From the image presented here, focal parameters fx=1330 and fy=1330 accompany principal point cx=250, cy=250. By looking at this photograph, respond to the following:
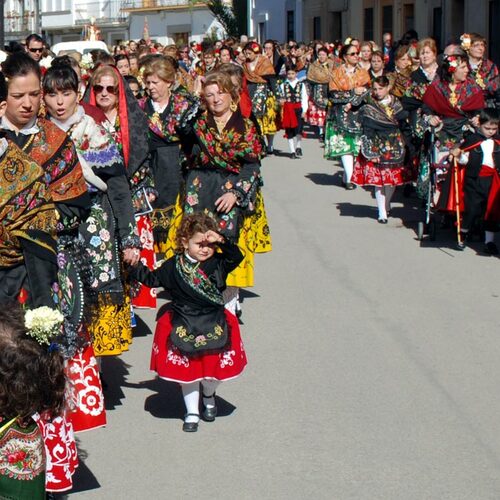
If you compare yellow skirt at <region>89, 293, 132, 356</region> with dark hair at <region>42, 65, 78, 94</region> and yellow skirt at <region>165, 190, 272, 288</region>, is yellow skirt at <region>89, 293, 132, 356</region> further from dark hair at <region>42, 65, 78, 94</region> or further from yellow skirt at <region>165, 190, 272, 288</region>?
yellow skirt at <region>165, 190, 272, 288</region>

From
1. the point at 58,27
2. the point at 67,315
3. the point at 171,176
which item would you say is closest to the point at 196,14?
the point at 58,27

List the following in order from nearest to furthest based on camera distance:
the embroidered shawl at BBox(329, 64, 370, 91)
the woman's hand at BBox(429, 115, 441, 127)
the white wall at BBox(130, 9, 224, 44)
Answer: the woman's hand at BBox(429, 115, 441, 127)
the embroidered shawl at BBox(329, 64, 370, 91)
the white wall at BBox(130, 9, 224, 44)

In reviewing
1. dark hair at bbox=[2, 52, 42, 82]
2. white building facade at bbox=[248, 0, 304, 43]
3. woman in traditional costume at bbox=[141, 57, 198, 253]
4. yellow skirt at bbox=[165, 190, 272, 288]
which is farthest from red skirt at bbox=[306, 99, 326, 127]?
white building facade at bbox=[248, 0, 304, 43]

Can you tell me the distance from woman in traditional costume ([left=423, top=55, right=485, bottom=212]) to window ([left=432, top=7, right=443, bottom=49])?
1927 centimetres

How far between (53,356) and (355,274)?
22.5ft

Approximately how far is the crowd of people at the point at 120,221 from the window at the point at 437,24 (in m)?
19.4

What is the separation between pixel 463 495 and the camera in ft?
19.8

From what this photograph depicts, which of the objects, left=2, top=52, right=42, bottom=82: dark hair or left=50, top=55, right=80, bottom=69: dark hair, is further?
left=50, top=55, right=80, bottom=69: dark hair

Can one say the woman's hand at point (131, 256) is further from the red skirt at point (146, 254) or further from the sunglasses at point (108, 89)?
the red skirt at point (146, 254)

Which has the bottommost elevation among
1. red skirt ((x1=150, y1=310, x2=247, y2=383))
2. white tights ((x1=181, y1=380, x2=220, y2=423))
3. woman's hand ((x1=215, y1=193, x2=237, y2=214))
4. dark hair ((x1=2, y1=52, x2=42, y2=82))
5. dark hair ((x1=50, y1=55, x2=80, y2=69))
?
white tights ((x1=181, y1=380, x2=220, y2=423))

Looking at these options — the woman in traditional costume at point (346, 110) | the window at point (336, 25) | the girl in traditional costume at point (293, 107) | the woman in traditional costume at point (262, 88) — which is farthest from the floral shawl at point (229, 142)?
the window at point (336, 25)

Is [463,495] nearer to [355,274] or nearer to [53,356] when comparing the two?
[53,356]

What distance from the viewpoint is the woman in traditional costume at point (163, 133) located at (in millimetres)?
9711

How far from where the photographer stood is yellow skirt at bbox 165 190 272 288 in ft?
29.8
